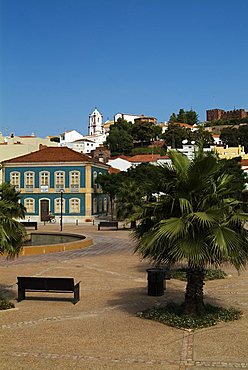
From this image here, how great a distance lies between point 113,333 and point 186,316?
171 cm

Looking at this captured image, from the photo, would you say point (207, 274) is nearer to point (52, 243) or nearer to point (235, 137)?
point (52, 243)

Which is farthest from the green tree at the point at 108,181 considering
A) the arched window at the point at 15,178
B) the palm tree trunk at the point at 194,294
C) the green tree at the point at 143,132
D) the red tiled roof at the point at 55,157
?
the green tree at the point at 143,132

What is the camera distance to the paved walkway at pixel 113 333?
7887mm

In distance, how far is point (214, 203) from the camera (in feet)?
33.9

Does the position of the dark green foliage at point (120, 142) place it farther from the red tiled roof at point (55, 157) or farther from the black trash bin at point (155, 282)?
the black trash bin at point (155, 282)

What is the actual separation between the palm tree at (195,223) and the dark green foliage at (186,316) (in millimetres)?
263

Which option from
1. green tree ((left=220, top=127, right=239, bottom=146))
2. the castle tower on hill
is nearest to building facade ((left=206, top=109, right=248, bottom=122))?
the castle tower on hill

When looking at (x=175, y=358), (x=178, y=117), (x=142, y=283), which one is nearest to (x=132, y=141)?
(x=178, y=117)

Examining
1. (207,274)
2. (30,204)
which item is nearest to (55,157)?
(30,204)

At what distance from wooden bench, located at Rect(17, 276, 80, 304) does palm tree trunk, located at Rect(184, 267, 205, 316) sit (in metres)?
3.27

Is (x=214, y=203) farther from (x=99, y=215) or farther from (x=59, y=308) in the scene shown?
(x=99, y=215)

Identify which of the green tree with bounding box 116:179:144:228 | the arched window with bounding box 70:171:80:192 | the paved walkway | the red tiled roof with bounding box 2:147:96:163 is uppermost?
the red tiled roof with bounding box 2:147:96:163

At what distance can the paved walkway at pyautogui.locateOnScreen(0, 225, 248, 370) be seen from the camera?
7.89 meters

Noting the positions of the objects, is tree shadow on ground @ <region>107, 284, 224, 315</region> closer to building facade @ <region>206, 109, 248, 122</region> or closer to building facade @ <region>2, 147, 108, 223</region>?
building facade @ <region>2, 147, 108, 223</region>
